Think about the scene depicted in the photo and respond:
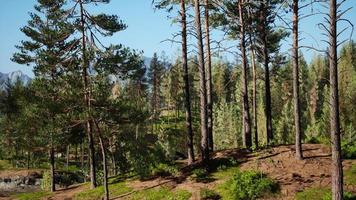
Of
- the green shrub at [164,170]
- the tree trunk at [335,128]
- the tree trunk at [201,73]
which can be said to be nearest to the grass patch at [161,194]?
the green shrub at [164,170]

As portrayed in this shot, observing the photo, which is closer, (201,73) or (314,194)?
(314,194)

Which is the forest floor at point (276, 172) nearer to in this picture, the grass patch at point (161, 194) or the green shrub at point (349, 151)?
the grass patch at point (161, 194)

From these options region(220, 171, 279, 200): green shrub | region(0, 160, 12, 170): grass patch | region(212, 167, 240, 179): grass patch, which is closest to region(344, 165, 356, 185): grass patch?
region(220, 171, 279, 200): green shrub

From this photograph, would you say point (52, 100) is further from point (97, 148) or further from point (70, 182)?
point (70, 182)

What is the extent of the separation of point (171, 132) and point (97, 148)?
40775mm

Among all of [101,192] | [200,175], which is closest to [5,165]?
[101,192]

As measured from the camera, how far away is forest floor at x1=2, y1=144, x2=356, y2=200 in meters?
17.5

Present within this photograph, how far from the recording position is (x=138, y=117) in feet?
82.0

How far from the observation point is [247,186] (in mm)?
17875

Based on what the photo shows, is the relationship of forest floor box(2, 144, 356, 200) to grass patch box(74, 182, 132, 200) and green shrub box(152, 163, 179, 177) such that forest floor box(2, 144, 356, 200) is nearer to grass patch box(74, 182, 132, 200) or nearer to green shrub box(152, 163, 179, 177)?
grass patch box(74, 182, 132, 200)

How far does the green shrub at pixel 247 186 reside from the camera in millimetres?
17516

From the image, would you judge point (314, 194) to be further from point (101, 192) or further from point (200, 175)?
point (101, 192)

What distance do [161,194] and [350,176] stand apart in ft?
29.4

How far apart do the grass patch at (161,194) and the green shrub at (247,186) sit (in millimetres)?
1888
